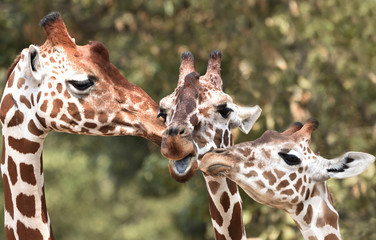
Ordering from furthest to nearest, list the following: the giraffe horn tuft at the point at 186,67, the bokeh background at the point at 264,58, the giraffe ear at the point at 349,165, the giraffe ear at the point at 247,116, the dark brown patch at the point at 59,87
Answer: the bokeh background at the point at 264,58 < the giraffe ear at the point at 247,116 < the giraffe horn tuft at the point at 186,67 < the dark brown patch at the point at 59,87 < the giraffe ear at the point at 349,165

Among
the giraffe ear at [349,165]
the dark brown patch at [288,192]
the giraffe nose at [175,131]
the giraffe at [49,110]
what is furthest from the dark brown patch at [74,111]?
the giraffe ear at [349,165]

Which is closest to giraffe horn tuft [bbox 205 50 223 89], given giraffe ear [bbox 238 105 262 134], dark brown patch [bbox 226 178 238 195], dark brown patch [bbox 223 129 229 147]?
giraffe ear [bbox 238 105 262 134]

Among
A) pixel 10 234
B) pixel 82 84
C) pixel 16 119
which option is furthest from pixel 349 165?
pixel 10 234

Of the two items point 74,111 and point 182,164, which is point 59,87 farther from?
point 182,164

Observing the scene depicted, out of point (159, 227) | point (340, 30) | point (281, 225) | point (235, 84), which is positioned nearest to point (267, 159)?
point (281, 225)

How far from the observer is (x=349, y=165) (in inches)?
188

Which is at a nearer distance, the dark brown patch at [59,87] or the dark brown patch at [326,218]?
the dark brown patch at [326,218]

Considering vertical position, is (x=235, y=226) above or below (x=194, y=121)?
below

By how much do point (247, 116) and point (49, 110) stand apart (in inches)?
54.2

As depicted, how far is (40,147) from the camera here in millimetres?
5398

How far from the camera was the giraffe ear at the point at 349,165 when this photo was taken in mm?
4734

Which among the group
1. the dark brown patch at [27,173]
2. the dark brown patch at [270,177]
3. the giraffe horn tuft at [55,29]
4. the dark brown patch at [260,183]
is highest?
the giraffe horn tuft at [55,29]

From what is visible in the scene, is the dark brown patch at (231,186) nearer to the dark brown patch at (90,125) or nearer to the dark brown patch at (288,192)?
the dark brown patch at (288,192)

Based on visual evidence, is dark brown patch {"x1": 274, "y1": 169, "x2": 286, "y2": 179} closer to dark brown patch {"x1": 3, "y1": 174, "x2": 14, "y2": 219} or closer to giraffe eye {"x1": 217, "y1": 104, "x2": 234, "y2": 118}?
giraffe eye {"x1": 217, "y1": 104, "x2": 234, "y2": 118}
